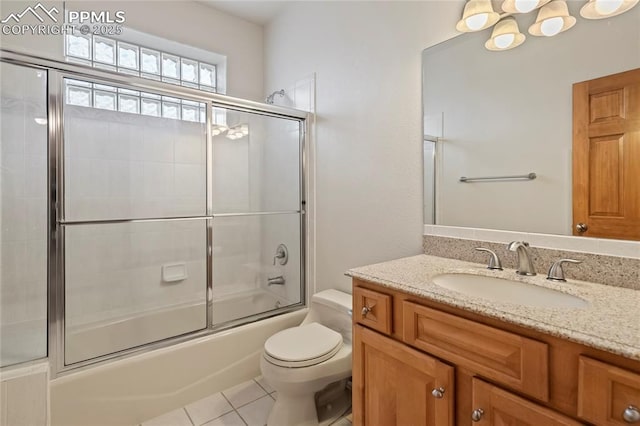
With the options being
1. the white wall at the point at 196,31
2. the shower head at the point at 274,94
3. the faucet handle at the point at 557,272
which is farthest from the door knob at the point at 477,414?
the white wall at the point at 196,31

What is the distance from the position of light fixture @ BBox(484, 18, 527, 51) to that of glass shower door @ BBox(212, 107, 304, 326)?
1.37m

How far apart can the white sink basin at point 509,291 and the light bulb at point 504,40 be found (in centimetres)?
97

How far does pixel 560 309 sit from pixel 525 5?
3.78 ft

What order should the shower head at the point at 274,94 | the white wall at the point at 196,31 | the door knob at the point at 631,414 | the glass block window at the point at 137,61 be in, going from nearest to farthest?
1. the door knob at the point at 631,414
2. the white wall at the point at 196,31
3. the glass block window at the point at 137,61
4. the shower head at the point at 274,94

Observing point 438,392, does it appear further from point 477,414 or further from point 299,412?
point 299,412

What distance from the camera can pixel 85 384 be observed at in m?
1.55

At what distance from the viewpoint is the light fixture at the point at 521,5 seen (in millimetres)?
1228

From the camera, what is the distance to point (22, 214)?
65.2 inches

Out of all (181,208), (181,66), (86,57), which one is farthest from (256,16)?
(181,208)

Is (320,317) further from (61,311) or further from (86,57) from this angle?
(86,57)

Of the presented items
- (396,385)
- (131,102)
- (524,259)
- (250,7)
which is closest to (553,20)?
(524,259)

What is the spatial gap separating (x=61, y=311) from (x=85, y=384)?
37 cm

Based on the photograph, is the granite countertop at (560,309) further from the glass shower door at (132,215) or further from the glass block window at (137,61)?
the glass block window at (137,61)

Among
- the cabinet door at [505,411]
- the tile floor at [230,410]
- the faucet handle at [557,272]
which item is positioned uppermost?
the faucet handle at [557,272]
